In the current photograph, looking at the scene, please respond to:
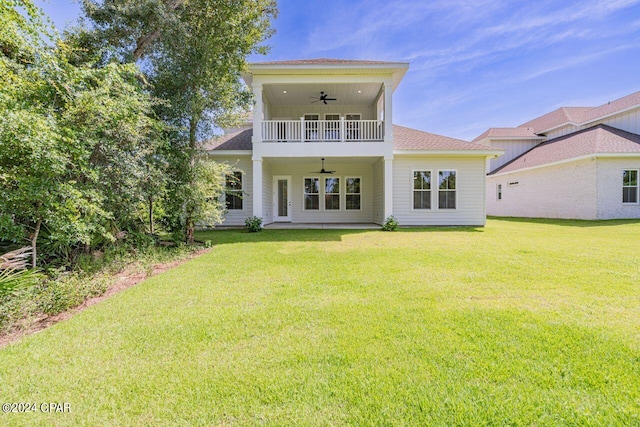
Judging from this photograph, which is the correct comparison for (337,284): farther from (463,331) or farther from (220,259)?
(220,259)

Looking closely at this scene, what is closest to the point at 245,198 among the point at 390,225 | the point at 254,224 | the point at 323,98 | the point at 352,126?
the point at 254,224

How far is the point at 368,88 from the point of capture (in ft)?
39.4

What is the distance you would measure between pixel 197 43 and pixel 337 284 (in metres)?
7.60

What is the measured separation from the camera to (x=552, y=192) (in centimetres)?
1619

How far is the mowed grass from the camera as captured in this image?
179cm

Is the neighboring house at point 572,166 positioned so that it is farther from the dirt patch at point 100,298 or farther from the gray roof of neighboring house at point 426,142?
the dirt patch at point 100,298

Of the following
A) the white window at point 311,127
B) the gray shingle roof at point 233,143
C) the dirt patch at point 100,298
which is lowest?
the dirt patch at point 100,298

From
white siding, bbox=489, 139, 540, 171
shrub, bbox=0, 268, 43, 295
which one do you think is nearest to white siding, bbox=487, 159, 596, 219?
white siding, bbox=489, 139, 540, 171

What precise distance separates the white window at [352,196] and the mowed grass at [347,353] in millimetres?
10213

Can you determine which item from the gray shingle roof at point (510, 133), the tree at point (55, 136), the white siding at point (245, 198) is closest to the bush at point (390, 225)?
the white siding at point (245, 198)

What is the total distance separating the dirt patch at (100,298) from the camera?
299 centimetres

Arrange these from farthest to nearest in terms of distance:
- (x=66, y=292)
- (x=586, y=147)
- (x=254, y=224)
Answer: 1. (x=586, y=147)
2. (x=254, y=224)
3. (x=66, y=292)

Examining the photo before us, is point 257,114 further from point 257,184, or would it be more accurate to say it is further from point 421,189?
point 421,189

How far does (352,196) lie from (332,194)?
1090 millimetres
